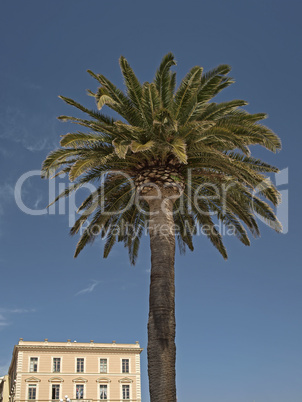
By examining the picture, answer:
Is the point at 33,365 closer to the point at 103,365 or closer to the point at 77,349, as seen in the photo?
the point at 77,349

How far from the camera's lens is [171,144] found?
44.2 feet

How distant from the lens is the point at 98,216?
57.3ft

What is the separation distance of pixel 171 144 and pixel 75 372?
5339cm

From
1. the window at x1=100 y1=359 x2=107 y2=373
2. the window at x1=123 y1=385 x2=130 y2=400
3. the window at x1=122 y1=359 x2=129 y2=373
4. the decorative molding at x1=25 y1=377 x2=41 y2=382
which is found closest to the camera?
the decorative molding at x1=25 y1=377 x2=41 y2=382

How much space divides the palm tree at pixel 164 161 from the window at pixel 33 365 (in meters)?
47.5

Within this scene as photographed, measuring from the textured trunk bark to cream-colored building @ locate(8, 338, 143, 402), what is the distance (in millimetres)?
49875

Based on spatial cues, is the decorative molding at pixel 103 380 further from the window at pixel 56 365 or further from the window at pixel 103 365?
the window at pixel 56 365

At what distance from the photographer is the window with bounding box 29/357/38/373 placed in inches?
2328

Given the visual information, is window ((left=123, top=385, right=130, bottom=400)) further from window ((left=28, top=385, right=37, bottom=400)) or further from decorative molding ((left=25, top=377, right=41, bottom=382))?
window ((left=28, top=385, right=37, bottom=400))

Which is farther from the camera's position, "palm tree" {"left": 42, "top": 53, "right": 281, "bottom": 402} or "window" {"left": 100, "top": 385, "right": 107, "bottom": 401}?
"window" {"left": 100, "top": 385, "right": 107, "bottom": 401}

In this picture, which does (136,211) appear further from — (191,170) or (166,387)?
(166,387)

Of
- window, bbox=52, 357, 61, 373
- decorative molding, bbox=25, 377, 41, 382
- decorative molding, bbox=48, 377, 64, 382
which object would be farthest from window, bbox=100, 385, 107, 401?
decorative molding, bbox=25, 377, 41, 382

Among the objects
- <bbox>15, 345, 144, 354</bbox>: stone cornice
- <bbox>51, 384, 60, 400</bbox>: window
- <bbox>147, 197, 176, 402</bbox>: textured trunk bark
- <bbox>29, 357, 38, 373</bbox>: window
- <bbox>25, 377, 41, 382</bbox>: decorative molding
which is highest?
<bbox>15, 345, 144, 354</bbox>: stone cornice

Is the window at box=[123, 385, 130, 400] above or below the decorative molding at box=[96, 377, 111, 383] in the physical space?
below
